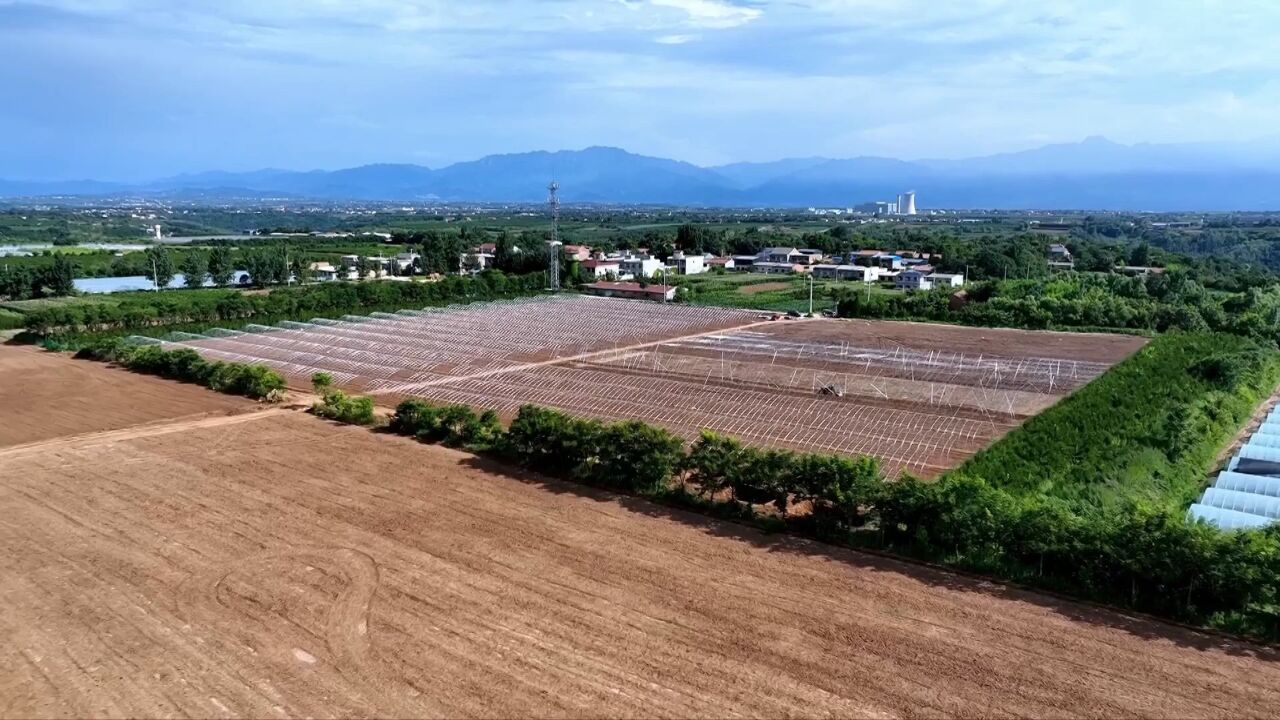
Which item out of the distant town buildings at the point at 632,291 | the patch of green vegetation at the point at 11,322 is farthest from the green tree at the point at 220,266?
the distant town buildings at the point at 632,291

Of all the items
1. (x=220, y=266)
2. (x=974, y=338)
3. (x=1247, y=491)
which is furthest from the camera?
(x=220, y=266)

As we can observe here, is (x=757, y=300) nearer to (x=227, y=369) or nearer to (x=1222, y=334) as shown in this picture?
(x=1222, y=334)

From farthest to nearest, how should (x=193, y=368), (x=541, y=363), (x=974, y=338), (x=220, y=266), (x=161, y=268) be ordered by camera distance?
(x=220, y=266) < (x=161, y=268) < (x=974, y=338) < (x=541, y=363) < (x=193, y=368)

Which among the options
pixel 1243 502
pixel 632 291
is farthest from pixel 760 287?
pixel 1243 502

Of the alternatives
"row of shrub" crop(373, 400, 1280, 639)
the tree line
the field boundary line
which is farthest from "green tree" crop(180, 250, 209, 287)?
"row of shrub" crop(373, 400, 1280, 639)

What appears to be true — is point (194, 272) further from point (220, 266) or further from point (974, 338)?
point (974, 338)

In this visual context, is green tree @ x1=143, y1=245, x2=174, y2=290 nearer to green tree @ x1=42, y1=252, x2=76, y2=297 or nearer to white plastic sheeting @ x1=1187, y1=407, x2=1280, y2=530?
green tree @ x1=42, y1=252, x2=76, y2=297
